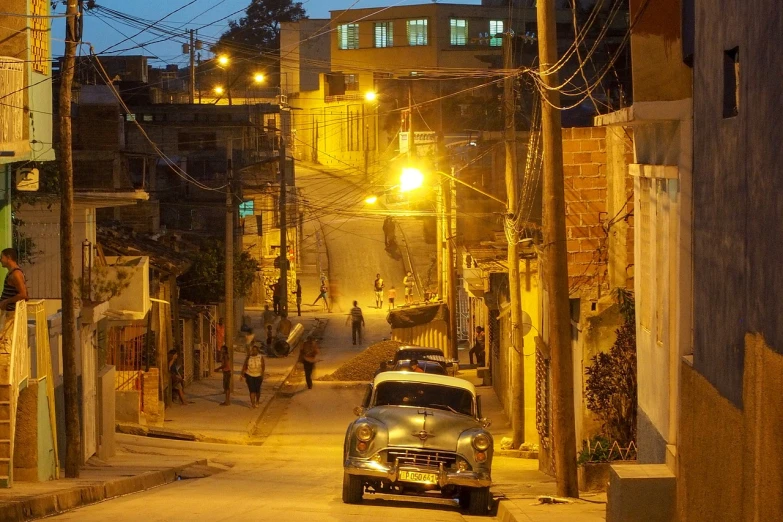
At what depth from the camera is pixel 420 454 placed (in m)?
14.6

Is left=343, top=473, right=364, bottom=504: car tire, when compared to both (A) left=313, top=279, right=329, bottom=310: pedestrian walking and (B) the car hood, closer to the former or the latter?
(B) the car hood

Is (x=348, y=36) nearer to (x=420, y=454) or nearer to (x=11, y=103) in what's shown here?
(x=11, y=103)

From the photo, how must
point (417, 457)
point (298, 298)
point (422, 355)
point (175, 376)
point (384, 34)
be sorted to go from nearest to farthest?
point (417, 457) → point (175, 376) → point (422, 355) → point (298, 298) → point (384, 34)

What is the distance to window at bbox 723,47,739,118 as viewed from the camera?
8125 millimetres

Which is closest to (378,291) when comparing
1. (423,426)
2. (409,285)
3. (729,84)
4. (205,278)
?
(409,285)

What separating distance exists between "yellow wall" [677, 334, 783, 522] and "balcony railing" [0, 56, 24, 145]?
39.5 feet

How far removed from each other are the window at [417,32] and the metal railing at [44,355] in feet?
222

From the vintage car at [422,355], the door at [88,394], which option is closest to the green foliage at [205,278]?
the vintage car at [422,355]

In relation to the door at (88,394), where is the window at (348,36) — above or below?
Answer: above

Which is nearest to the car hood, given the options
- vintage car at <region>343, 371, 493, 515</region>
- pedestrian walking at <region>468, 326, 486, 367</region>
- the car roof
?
vintage car at <region>343, 371, 493, 515</region>

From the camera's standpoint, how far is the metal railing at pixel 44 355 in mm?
17328

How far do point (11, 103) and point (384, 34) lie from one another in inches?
2688

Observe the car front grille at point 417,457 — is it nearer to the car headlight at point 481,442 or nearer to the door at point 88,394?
the car headlight at point 481,442

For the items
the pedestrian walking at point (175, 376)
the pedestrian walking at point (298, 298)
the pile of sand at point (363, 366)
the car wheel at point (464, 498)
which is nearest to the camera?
the car wheel at point (464, 498)
